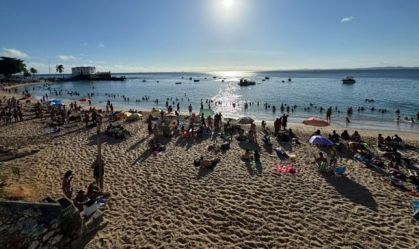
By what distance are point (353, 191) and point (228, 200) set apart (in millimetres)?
4871

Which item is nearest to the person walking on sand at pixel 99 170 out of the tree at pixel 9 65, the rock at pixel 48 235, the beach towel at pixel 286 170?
the rock at pixel 48 235

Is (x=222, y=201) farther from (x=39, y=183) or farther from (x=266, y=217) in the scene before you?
(x=39, y=183)

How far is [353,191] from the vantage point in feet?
34.3

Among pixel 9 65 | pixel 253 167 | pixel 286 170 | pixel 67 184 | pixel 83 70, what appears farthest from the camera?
pixel 83 70

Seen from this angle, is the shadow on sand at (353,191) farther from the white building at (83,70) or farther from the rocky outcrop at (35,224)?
the white building at (83,70)

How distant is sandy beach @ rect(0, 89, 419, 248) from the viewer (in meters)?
7.43

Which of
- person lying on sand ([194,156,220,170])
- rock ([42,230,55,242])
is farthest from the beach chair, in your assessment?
rock ([42,230,55,242])

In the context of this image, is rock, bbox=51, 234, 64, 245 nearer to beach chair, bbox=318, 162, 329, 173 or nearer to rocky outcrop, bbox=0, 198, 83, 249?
rocky outcrop, bbox=0, 198, 83, 249

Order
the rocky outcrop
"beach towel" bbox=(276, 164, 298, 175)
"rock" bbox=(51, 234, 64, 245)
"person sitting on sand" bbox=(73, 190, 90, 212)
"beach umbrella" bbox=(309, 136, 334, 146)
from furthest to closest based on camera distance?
"beach umbrella" bbox=(309, 136, 334, 146) < "beach towel" bbox=(276, 164, 298, 175) < "person sitting on sand" bbox=(73, 190, 90, 212) < "rock" bbox=(51, 234, 64, 245) < the rocky outcrop

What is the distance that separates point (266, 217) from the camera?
8.41 metres

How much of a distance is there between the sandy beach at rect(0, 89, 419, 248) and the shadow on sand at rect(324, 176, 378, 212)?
0.04m

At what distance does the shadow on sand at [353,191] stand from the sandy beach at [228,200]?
37mm

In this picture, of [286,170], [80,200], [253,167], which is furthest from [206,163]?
[80,200]

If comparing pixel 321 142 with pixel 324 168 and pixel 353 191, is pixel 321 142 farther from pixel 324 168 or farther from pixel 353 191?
pixel 353 191
